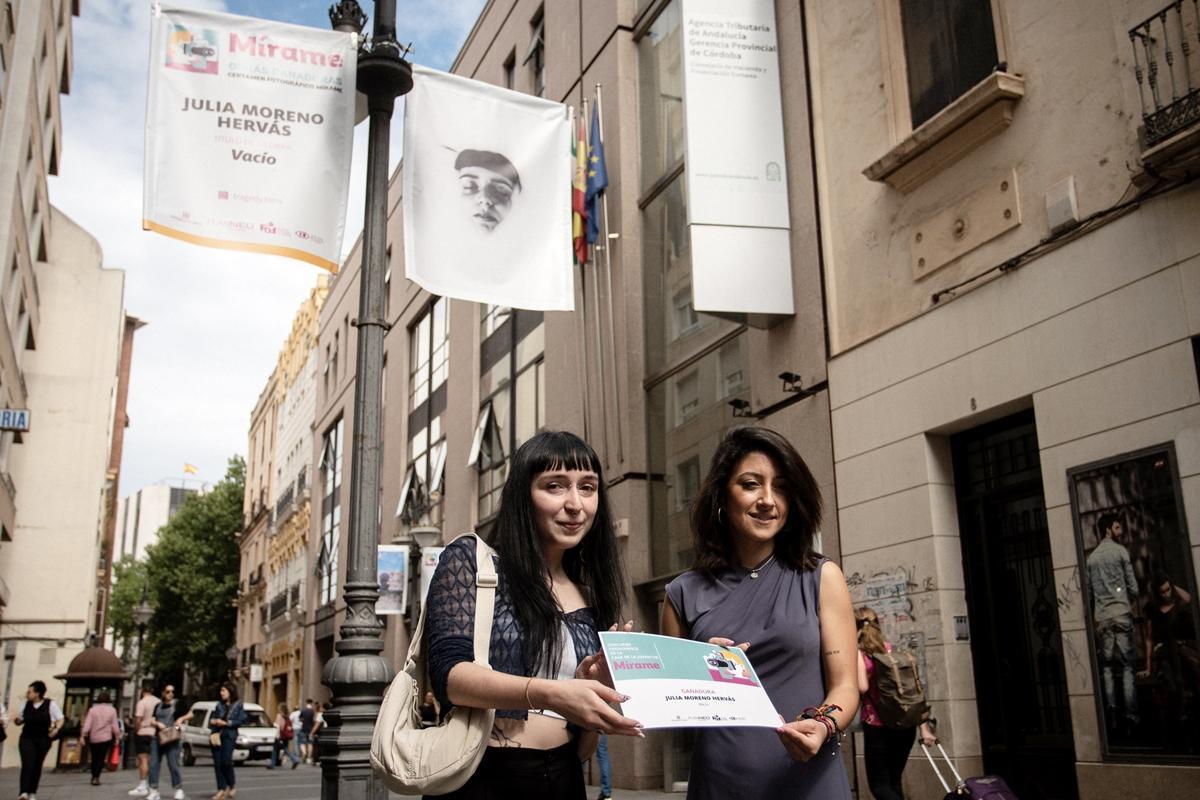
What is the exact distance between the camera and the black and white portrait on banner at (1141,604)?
8.02 m

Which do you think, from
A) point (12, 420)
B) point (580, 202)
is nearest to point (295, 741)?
point (12, 420)

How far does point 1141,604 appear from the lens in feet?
27.5

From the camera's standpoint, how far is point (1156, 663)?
8.20m

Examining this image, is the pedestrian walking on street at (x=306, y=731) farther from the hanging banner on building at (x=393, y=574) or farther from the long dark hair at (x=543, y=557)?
the long dark hair at (x=543, y=557)

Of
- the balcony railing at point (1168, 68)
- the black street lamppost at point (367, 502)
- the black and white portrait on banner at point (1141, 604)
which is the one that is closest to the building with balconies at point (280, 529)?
the black street lamppost at point (367, 502)

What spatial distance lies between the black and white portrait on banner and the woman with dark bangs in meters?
6.73

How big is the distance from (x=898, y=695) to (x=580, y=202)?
11799mm

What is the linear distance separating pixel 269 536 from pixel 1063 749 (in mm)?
52175

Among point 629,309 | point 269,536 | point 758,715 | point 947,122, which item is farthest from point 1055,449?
point 269,536

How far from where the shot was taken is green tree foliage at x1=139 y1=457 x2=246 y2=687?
64375 millimetres

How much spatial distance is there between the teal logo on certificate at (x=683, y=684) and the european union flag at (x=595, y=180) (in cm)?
1605

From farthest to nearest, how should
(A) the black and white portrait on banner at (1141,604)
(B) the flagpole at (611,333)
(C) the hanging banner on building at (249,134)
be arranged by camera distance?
(B) the flagpole at (611,333)
(C) the hanging banner on building at (249,134)
(A) the black and white portrait on banner at (1141,604)

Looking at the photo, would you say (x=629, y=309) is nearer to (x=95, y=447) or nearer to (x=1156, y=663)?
(x=1156, y=663)

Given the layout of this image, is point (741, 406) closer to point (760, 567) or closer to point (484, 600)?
point (760, 567)
